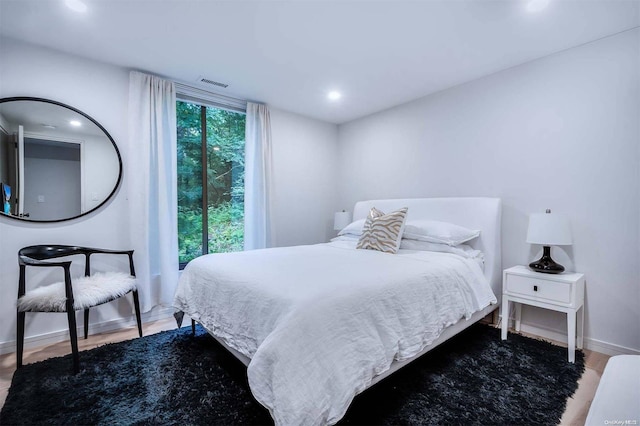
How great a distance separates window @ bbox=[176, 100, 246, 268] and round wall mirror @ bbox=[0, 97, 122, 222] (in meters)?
0.83

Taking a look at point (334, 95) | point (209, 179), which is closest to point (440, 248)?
point (334, 95)

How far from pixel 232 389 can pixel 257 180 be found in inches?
97.8

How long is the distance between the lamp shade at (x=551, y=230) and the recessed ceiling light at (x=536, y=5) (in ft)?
4.83

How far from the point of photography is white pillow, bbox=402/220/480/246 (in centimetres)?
272

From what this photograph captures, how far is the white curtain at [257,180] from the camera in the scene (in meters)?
3.70

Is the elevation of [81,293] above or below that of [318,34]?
below

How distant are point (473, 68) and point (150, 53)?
2.99 m

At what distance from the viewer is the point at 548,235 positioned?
7.52 ft

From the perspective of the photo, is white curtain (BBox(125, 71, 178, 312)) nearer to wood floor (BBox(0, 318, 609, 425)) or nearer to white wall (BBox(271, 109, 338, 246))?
wood floor (BBox(0, 318, 609, 425))

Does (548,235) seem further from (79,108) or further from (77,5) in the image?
(79,108)

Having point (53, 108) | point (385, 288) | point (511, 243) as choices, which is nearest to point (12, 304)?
point (53, 108)

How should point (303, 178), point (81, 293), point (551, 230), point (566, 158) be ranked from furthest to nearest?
point (303, 178) < point (566, 158) < point (551, 230) < point (81, 293)

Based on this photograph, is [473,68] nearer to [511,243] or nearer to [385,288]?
[511,243]

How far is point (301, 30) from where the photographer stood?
7.44 feet
